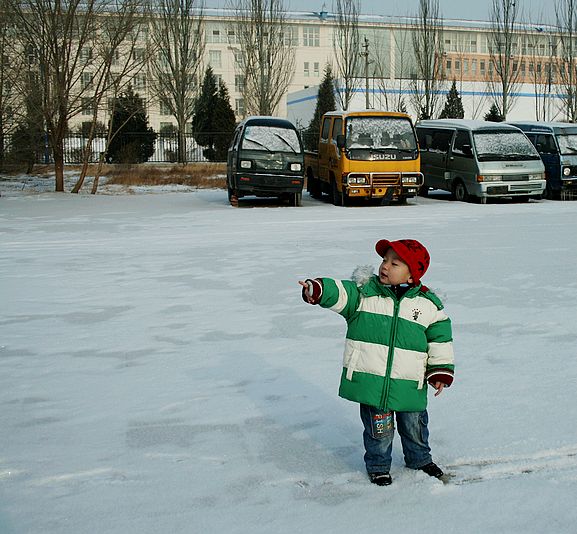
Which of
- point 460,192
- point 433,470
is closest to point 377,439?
point 433,470

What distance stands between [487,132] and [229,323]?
15.0 metres

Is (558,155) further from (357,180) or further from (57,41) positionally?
(57,41)

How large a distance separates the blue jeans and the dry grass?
23780 millimetres

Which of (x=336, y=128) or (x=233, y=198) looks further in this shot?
(x=336, y=128)

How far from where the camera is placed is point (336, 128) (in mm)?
19516

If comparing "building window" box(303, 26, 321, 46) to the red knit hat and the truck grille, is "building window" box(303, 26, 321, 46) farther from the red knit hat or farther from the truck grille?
the red knit hat

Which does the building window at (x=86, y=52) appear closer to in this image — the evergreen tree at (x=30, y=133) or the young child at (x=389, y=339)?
the evergreen tree at (x=30, y=133)

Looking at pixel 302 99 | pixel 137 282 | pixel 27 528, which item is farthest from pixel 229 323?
pixel 302 99

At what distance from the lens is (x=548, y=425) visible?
4293mm

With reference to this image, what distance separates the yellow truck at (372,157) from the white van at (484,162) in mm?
1541

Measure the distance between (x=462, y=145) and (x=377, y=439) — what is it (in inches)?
689

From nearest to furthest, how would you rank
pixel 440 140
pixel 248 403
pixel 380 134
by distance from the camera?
1. pixel 248 403
2. pixel 380 134
3. pixel 440 140

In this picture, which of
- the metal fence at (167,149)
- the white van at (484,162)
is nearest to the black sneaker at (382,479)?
the white van at (484,162)

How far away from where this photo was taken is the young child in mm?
3445
